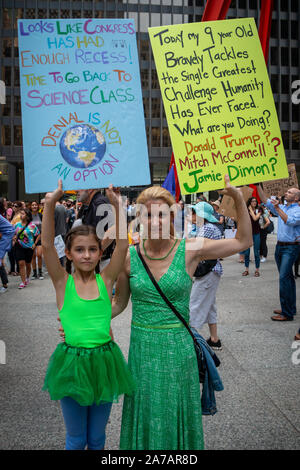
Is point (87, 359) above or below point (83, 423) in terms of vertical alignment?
above

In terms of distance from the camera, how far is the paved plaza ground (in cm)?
304

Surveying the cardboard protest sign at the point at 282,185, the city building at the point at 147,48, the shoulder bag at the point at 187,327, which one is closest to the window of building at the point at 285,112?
the city building at the point at 147,48

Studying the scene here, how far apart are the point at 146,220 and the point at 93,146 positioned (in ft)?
2.35

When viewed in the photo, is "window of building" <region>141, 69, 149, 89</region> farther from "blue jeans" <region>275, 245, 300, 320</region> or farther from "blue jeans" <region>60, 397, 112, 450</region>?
"blue jeans" <region>60, 397, 112, 450</region>

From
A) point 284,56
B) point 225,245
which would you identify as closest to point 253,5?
point 284,56

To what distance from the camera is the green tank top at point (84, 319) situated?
2.22m

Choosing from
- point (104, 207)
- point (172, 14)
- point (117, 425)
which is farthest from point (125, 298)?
point (172, 14)

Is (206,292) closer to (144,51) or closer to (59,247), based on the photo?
(59,247)

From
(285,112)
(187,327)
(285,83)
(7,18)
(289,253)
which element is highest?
(7,18)

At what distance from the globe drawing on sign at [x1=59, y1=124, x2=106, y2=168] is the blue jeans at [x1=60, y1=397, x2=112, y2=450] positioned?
1.45 metres

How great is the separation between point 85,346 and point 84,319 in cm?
15

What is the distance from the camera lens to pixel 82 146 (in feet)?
8.71

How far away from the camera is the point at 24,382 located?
13.4 feet

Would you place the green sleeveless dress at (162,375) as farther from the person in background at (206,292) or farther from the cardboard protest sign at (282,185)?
the cardboard protest sign at (282,185)
